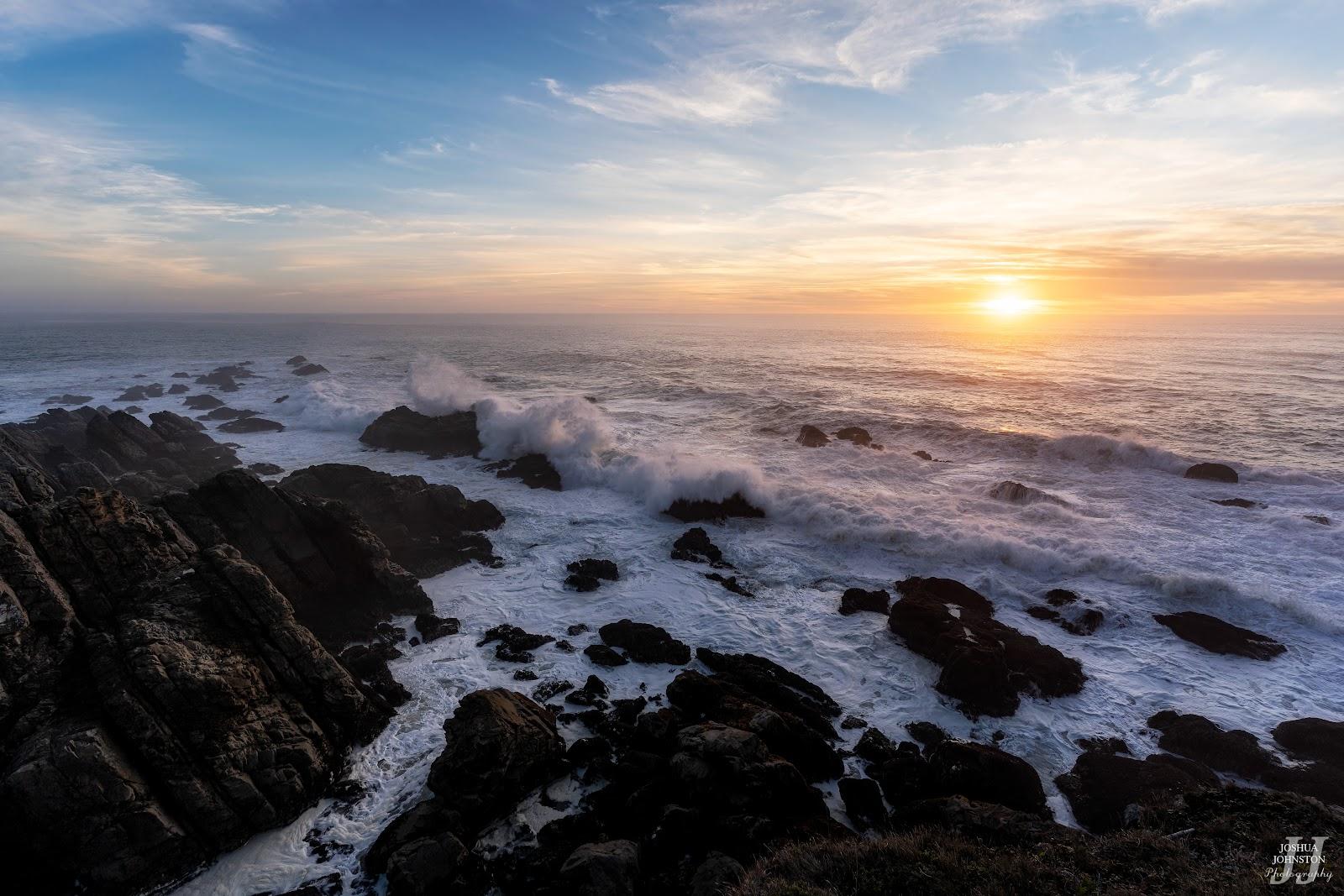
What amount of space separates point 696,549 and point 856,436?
18006mm

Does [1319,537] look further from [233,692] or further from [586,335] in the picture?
[586,335]

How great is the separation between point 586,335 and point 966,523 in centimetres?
10840

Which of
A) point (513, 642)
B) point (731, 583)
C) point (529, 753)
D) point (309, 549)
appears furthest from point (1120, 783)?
point (309, 549)

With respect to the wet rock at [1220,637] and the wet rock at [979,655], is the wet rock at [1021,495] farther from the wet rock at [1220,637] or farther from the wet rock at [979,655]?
the wet rock at [979,655]

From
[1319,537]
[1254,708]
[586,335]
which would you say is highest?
[586,335]

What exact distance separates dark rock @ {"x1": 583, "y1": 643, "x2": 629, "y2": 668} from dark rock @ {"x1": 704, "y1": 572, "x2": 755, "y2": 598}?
4853 mm

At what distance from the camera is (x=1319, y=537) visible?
20.5m

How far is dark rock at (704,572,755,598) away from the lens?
18.1 metres

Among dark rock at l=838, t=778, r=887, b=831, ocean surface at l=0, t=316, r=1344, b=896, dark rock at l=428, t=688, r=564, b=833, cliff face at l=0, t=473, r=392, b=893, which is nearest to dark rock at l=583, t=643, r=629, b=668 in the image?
ocean surface at l=0, t=316, r=1344, b=896

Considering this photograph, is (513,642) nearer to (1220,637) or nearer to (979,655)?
(979,655)

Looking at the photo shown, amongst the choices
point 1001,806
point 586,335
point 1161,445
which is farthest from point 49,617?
point 586,335

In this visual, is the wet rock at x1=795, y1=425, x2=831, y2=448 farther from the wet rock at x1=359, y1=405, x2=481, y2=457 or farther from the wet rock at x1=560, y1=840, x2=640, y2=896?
the wet rock at x1=560, y1=840, x2=640, y2=896

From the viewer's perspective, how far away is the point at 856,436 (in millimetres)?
35188

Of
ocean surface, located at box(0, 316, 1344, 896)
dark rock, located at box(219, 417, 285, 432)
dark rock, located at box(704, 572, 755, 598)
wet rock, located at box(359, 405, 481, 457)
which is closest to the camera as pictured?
ocean surface, located at box(0, 316, 1344, 896)
